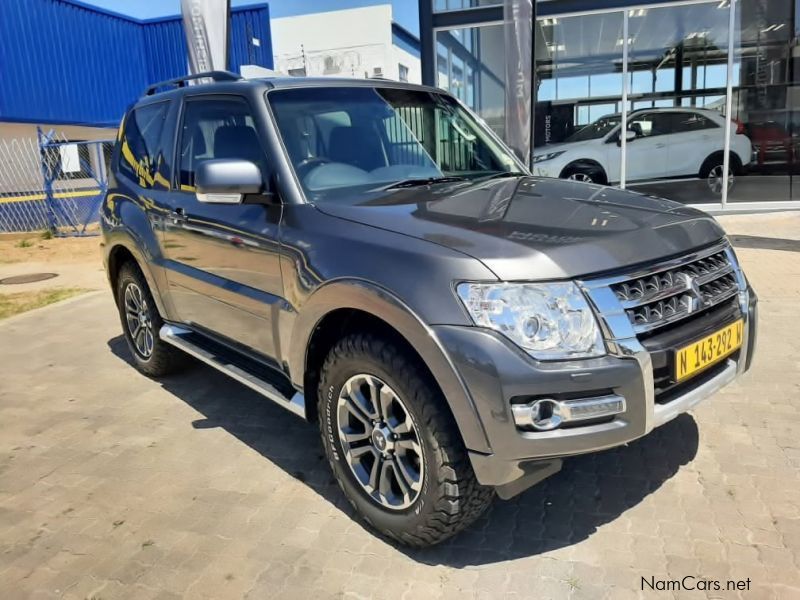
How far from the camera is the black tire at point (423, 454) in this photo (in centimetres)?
234

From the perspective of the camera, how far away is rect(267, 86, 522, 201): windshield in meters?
3.15

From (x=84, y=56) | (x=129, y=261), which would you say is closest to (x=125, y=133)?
(x=129, y=261)

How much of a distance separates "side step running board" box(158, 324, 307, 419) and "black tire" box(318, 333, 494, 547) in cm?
36

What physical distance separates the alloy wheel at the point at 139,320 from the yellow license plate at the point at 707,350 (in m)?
3.50

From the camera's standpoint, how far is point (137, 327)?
4863 mm

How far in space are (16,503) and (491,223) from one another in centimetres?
269

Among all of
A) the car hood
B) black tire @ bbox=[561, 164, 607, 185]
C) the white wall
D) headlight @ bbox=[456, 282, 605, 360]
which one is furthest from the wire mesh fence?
the white wall

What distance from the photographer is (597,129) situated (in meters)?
12.5

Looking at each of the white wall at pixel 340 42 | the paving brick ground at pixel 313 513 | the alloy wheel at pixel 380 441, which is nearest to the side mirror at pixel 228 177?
the alloy wheel at pixel 380 441

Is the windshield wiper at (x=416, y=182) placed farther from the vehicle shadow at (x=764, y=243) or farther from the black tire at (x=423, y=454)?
the vehicle shadow at (x=764, y=243)

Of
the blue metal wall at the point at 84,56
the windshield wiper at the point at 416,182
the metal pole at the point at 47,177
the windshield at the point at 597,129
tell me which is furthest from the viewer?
the blue metal wall at the point at 84,56

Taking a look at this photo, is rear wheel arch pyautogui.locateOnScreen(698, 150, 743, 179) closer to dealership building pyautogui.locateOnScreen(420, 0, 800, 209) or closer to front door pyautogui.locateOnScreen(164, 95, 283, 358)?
dealership building pyautogui.locateOnScreen(420, 0, 800, 209)

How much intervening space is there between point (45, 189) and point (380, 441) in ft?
45.3

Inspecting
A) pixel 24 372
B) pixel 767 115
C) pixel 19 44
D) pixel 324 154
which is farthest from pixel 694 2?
pixel 19 44
